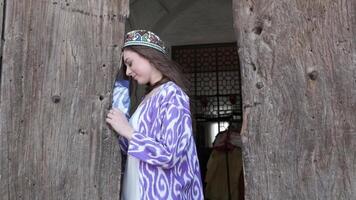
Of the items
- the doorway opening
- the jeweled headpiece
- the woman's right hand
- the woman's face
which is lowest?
the woman's right hand

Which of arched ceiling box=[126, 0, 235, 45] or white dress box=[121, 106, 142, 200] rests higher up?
arched ceiling box=[126, 0, 235, 45]

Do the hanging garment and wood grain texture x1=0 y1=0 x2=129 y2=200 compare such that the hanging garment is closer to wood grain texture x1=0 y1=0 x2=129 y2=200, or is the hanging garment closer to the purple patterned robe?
the purple patterned robe

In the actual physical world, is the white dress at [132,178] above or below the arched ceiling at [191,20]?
below

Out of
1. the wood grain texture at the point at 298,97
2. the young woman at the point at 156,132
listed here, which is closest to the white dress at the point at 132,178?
the young woman at the point at 156,132

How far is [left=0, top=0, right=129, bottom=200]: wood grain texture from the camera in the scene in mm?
1642

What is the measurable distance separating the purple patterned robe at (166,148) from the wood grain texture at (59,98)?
111mm

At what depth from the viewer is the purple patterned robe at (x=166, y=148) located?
62.9 inches

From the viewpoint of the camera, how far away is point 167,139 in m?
1.62

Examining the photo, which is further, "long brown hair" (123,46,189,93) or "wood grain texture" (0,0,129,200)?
"long brown hair" (123,46,189,93)

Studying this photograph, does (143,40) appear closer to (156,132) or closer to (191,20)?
(156,132)

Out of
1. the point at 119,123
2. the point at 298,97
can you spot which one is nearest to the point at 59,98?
the point at 119,123

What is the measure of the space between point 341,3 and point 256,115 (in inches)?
18.9

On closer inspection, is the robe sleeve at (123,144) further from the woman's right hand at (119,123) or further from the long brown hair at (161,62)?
the long brown hair at (161,62)

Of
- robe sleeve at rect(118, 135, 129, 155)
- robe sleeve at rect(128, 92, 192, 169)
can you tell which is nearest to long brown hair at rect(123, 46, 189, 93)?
robe sleeve at rect(128, 92, 192, 169)
